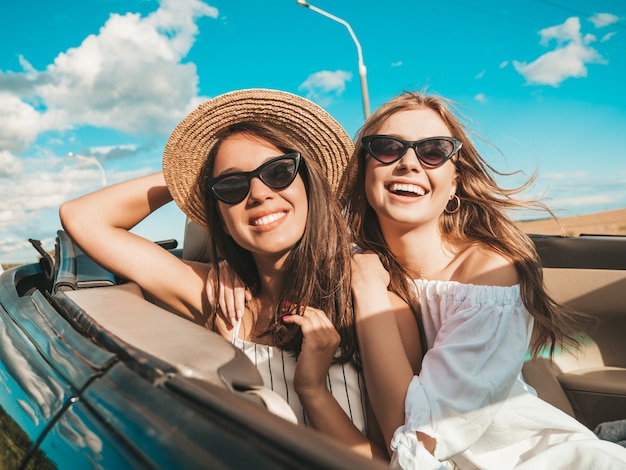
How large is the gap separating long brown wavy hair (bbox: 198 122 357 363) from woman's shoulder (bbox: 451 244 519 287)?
0.48m

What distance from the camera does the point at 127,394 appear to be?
1.02m

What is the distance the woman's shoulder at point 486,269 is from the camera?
201cm

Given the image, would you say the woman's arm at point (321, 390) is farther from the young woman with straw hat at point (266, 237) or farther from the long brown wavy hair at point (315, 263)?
the long brown wavy hair at point (315, 263)

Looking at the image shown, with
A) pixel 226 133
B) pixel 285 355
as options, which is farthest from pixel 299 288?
pixel 226 133

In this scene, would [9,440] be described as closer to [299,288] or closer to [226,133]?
[299,288]

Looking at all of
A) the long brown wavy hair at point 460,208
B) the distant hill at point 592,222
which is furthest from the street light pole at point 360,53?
the distant hill at point 592,222

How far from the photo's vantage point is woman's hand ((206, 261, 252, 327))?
7.53ft

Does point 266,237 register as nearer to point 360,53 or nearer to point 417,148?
point 417,148

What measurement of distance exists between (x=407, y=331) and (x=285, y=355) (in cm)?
50

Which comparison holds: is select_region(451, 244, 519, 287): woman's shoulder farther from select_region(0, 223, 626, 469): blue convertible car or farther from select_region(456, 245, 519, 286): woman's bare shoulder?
select_region(0, 223, 626, 469): blue convertible car

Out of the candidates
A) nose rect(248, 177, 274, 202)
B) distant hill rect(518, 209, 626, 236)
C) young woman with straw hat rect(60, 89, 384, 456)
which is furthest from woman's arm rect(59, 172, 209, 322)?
distant hill rect(518, 209, 626, 236)

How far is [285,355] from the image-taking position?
2.10 meters

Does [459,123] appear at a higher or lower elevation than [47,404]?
higher

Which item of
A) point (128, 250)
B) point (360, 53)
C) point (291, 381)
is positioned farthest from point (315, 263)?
point (360, 53)
